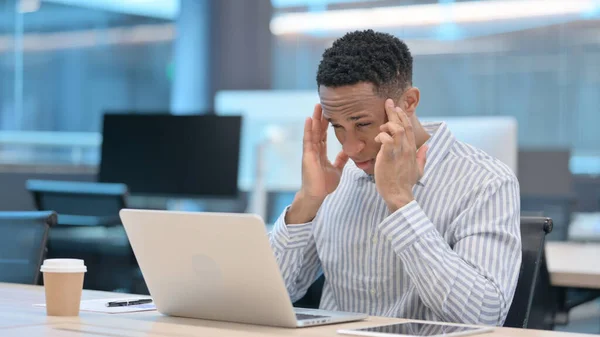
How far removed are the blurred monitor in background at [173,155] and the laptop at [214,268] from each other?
8.47 feet

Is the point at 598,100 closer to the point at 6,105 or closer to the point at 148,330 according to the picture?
the point at 6,105

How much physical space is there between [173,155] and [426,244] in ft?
9.23

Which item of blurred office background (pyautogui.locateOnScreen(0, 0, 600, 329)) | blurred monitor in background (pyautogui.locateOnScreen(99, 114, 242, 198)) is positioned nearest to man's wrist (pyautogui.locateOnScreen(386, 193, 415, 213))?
blurred monitor in background (pyautogui.locateOnScreen(99, 114, 242, 198))

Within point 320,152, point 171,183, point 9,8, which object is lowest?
point 171,183

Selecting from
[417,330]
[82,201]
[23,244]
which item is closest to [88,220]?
[82,201]

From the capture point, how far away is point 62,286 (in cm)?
148

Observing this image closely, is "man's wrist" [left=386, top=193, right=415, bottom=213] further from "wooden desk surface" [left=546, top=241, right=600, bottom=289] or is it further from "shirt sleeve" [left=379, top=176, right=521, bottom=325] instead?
"wooden desk surface" [left=546, top=241, right=600, bottom=289]

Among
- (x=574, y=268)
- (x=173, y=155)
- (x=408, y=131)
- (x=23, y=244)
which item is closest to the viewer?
(x=408, y=131)

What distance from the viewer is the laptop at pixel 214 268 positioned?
132cm

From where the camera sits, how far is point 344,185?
76.9 inches

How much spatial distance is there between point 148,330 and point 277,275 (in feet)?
0.68

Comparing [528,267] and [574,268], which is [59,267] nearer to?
[528,267]

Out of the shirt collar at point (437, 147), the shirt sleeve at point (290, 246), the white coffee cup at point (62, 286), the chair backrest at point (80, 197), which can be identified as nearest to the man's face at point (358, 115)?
Result: the shirt collar at point (437, 147)

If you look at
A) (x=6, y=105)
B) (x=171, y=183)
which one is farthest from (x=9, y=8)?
(x=171, y=183)
